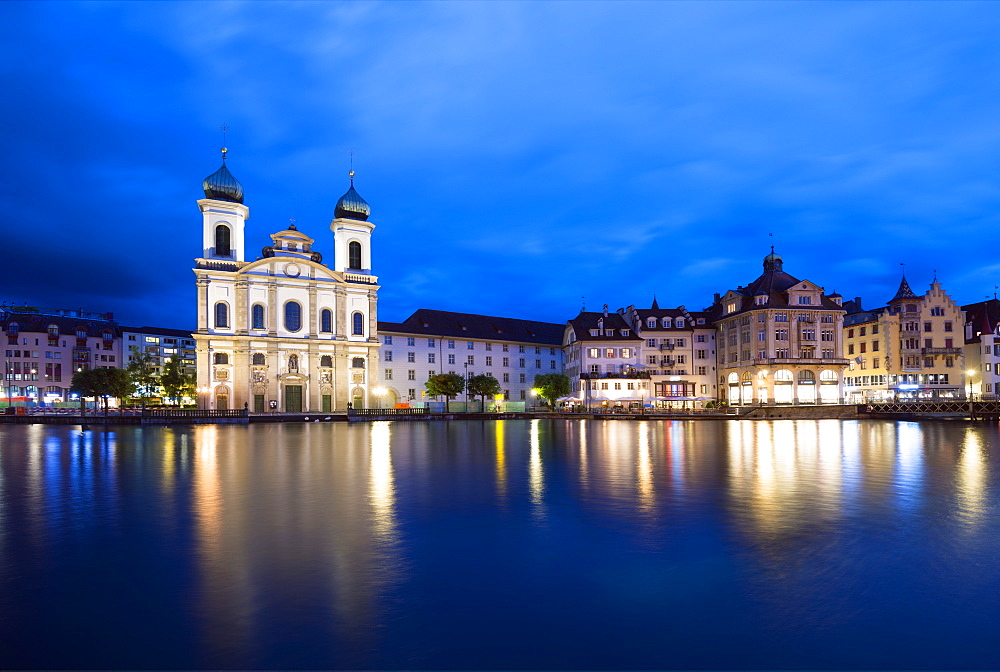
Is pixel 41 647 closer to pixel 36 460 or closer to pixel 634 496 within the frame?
pixel 634 496

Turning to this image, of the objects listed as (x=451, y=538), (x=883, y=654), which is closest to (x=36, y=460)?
(x=451, y=538)

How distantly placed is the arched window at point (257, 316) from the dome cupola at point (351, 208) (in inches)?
658

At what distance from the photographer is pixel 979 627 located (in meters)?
7.12

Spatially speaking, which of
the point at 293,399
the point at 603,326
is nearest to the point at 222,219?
the point at 293,399

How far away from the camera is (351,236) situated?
84.3 metres

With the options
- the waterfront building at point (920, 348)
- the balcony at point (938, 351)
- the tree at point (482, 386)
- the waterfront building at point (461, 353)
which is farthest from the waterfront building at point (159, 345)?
the balcony at point (938, 351)

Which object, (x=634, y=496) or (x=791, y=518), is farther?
(x=634, y=496)

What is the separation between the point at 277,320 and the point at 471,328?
88.2 feet

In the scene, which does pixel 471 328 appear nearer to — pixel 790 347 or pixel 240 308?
pixel 240 308

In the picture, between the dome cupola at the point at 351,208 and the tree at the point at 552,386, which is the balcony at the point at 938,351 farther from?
the dome cupola at the point at 351,208

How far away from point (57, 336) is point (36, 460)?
111m

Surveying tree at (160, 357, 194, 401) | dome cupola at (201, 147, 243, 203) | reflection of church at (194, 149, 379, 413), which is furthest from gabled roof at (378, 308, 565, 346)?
tree at (160, 357, 194, 401)

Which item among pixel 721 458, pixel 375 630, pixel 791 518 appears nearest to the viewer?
pixel 375 630

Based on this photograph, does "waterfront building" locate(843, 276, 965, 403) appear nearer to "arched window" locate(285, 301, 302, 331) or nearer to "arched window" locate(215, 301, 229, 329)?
"arched window" locate(285, 301, 302, 331)
